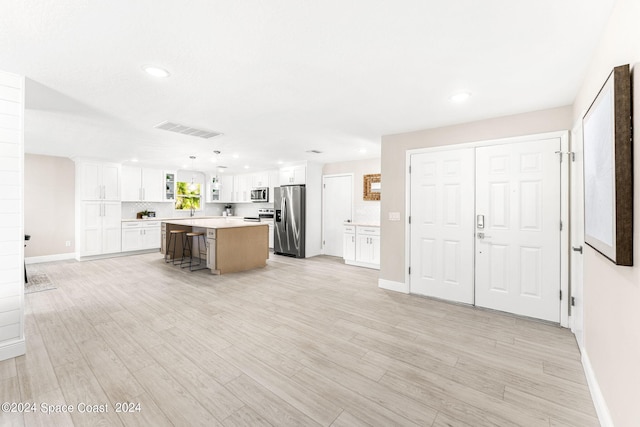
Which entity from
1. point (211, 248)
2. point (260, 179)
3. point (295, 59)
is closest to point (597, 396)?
point (295, 59)

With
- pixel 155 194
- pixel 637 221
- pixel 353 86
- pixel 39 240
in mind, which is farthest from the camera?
pixel 155 194

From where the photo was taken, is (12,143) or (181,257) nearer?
(12,143)

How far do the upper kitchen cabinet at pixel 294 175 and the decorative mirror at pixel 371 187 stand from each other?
5.04 feet

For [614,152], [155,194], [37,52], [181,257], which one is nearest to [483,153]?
[614,152]

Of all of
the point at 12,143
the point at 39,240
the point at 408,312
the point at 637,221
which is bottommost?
the point at 408,312

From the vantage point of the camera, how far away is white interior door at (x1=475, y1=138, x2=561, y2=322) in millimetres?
3125

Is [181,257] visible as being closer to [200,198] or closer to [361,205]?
[200,198]

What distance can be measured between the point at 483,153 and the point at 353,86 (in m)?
2.04

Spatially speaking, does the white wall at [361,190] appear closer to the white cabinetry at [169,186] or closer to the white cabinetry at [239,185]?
the white cabinetry at [239,185]

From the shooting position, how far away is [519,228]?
3307 mm

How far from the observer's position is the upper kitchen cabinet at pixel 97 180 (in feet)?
21.5

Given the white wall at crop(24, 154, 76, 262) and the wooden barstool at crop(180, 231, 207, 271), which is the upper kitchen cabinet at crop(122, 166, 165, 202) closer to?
the white wall at crop(24, 154, 76, 262)

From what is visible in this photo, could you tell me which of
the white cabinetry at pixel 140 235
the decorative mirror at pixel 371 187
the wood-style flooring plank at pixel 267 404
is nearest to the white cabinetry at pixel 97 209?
the white cabinetry at pixel 140 235

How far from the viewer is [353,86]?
8.68ft
